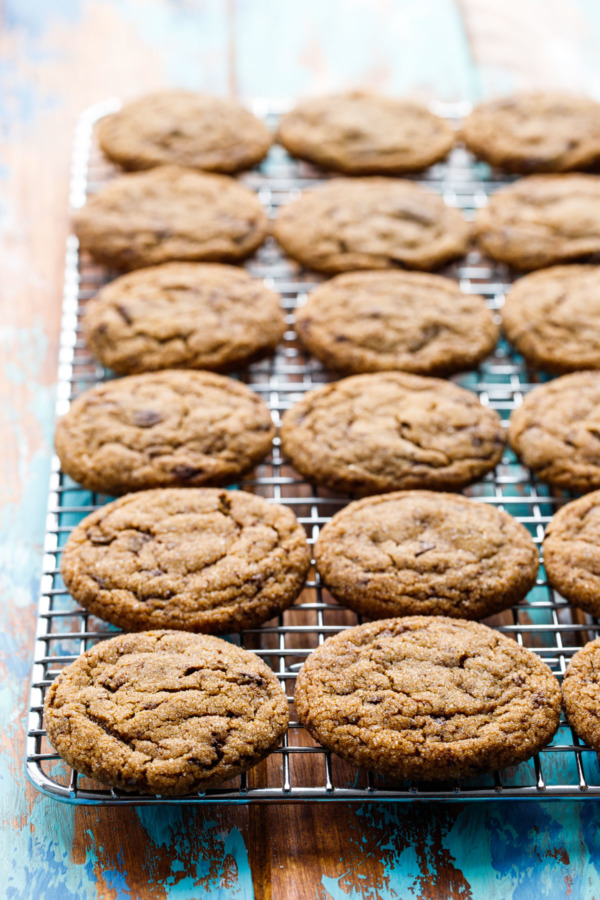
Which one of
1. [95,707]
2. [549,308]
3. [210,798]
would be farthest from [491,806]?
[549,308]

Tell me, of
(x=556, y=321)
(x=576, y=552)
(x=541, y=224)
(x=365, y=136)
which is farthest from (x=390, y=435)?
(x=365, y=136)

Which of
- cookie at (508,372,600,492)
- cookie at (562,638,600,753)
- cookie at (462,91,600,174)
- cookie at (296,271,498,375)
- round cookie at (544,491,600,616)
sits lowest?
cookie at (562,638,600,753)

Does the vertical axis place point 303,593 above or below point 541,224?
below

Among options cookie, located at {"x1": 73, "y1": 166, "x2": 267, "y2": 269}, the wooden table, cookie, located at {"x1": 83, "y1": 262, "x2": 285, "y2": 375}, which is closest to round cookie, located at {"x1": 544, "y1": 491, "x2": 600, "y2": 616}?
the wooden table

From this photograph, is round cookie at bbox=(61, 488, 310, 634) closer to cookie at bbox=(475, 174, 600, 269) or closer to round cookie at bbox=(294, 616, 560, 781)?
round cookie at bbox=(294, 616, 560, 781)

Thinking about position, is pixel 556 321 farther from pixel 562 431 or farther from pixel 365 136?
pixel 365 136
